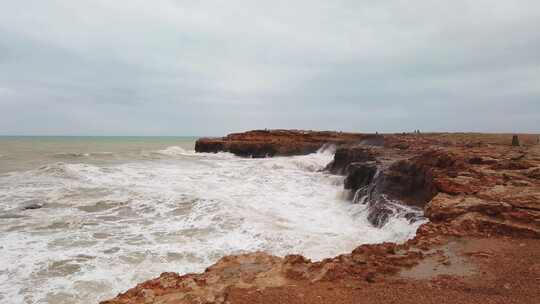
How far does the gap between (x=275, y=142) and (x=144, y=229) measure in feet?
104

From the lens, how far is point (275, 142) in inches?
1631

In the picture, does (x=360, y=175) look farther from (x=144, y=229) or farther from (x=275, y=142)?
(x=275, y=142)

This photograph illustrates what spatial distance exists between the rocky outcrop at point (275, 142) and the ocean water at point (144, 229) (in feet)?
67.8

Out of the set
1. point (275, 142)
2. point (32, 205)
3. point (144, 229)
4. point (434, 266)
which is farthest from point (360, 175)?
point (275, 142)

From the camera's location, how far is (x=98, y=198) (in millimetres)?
14625

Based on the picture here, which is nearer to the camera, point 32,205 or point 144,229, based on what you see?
point 144,229

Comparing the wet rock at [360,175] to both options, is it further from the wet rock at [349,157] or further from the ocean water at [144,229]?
the wet rock at [349,157]

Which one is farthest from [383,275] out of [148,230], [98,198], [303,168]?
[303,168]

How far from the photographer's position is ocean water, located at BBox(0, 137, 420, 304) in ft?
23.0

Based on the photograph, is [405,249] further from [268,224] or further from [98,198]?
[98,198]

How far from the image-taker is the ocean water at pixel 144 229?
7.01 m

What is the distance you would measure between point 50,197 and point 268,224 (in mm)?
9781

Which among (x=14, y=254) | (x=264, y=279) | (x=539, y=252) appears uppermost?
(x=539, y=252)

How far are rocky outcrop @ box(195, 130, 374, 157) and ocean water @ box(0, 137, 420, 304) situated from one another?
20.7 meters
